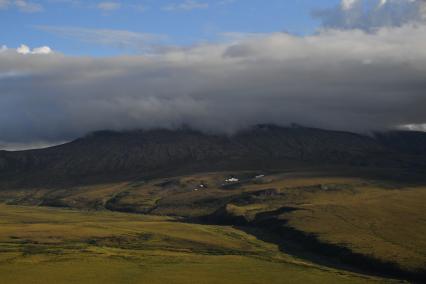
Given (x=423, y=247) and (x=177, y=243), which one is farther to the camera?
(x=177, y=243)

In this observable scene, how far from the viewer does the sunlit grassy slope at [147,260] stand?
116625mm

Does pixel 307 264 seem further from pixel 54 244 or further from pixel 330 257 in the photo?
pixel 54 244

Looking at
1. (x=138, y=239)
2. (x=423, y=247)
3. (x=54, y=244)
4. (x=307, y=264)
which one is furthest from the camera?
(x=138, y=239)

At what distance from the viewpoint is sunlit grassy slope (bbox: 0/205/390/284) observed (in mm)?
116625

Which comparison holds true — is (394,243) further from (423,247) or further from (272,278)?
(272,278)

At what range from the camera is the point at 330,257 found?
510ft

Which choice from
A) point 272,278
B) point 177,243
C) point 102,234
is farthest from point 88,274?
point 102,234

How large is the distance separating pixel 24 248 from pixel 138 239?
34.6m

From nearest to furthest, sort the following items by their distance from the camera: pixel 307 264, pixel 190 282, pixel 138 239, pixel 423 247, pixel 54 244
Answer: pixel 190 282 → pixel 307 264 → pixel 423 247 → pixel 54 244 → pixel 138 239

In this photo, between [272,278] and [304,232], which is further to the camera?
[304,232]

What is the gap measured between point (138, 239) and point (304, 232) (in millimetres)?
47746

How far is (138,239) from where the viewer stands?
18112 centimetres

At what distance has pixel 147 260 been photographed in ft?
452

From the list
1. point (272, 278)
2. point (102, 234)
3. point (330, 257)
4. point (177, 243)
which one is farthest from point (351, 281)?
point (102, 234)
